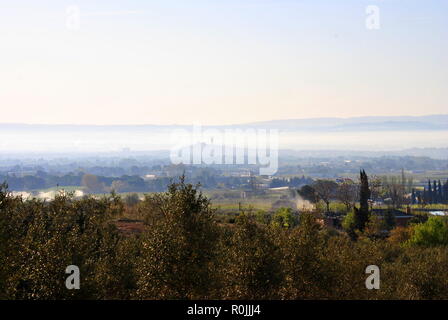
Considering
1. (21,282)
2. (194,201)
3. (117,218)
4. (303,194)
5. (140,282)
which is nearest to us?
(21,282)

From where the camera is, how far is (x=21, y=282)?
23938 mm

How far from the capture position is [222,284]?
27.2 meters

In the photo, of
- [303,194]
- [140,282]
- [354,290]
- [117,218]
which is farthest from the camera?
[303,194]

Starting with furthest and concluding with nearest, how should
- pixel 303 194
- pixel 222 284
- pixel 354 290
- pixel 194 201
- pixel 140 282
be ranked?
1. pixel 303 194
2. pixel 194 201
3. pixel 354 290
4. pixel 222 284
5. pixel 140 282

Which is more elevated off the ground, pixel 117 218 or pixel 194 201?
pixel 194 201

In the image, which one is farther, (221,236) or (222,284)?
(221,236)

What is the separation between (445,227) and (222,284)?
51.1 m

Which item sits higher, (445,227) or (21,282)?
(21,282)

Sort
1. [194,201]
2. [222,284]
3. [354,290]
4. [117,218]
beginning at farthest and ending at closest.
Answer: [117,218]
[194,201]
[354,290]
[222,284]

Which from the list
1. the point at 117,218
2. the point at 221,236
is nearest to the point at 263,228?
the point at 221,236
